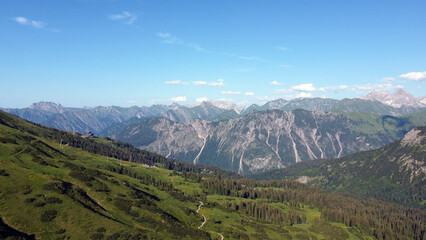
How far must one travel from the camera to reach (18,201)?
104500 mm

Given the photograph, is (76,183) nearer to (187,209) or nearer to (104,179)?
(104,179)

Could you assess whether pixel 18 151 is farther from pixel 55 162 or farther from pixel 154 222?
pixel 154 222

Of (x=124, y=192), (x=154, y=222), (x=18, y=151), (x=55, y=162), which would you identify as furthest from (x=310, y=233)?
(x=18, y=151)

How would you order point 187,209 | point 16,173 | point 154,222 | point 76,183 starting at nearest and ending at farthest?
point 16,173 < point 154,222 < point 76,183 < point 187,209

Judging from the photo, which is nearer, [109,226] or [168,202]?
[109,226]

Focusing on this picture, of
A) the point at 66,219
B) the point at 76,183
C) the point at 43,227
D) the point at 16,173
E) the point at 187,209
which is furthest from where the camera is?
the point at 187,209

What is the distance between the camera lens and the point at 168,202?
19712 centimetres

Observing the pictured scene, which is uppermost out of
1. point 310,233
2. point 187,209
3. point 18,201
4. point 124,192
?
point 18,201

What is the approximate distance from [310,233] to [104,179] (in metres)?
143

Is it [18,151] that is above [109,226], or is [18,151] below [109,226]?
above

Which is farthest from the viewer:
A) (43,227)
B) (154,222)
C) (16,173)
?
(154,222)

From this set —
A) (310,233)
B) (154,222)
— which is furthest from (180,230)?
(310,233)

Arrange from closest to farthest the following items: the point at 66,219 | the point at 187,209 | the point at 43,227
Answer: the point at 43,227, the point at 66,219, the point at 187,209

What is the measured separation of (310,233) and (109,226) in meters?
145
